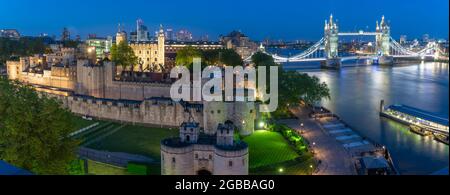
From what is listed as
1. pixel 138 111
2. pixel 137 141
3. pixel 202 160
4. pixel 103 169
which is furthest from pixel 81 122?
pixel 202 160

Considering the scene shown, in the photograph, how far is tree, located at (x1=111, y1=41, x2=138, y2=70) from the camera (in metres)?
20.3

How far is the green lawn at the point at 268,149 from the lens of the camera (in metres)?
9.08

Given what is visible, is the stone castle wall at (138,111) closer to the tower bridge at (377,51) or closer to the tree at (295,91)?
the tree at (295,91)

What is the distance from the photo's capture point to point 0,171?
10.6ft

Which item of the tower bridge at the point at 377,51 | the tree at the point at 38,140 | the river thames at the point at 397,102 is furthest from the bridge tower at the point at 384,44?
the tree at the point at 38,140

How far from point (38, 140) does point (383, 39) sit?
171ft

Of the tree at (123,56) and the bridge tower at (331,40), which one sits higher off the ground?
the bridge tower at (331,40)

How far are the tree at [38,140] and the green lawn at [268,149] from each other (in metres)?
3.38

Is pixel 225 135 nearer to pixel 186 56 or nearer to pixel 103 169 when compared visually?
pixel 103 169

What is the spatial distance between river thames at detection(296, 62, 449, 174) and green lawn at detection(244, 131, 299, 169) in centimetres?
274

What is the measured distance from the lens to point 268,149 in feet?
32.4

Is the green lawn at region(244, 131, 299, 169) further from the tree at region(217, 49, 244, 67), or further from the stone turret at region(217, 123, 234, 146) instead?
the tree at region(217, 49, 244, 67)
